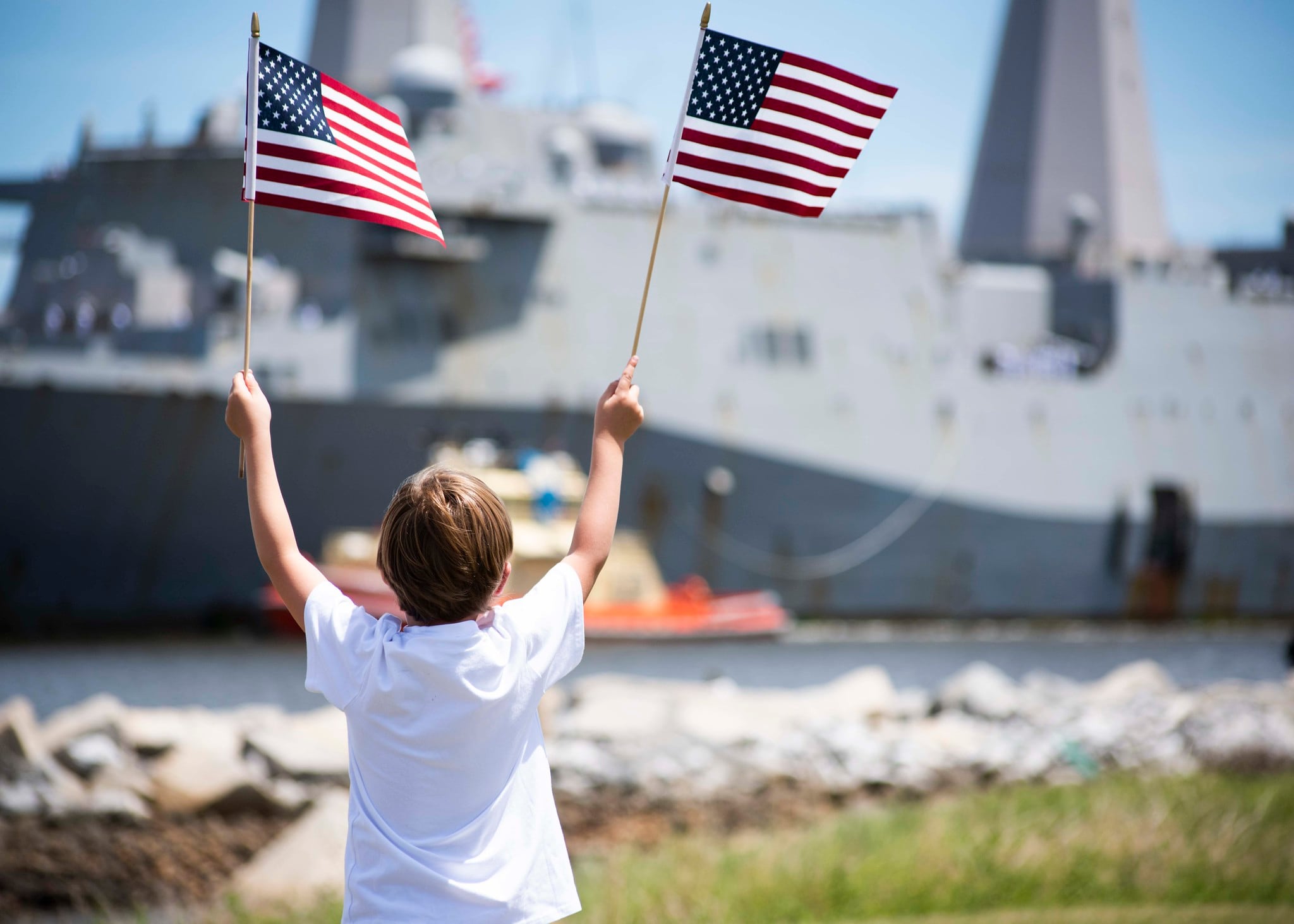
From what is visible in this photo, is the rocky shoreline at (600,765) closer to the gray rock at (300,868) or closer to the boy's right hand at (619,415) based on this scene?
the gray rock at (300,868)

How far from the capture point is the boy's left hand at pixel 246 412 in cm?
215

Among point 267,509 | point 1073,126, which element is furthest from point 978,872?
point 1073,126

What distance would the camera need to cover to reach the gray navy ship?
15117mm

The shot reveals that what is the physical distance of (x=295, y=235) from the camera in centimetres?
1652

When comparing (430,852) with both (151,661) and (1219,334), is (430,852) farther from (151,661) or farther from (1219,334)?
(1219,334)

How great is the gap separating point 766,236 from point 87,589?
34.3ft

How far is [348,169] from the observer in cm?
295

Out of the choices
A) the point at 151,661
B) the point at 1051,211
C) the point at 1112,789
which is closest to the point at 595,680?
the point at 1112,789

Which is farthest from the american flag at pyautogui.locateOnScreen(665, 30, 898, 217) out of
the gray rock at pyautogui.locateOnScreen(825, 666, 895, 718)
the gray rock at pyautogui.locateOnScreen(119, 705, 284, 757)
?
the gray rock at pyautogui.locateOnScreen(825, 666, 895, 718)

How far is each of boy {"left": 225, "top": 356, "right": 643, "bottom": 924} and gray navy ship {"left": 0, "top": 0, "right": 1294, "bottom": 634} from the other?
45.7 ft

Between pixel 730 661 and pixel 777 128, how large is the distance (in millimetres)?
13149

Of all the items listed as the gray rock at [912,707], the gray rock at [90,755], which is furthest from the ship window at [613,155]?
the gray rock at [90,755]

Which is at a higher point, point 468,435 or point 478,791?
point 478,791

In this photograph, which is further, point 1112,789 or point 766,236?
point 766,236
